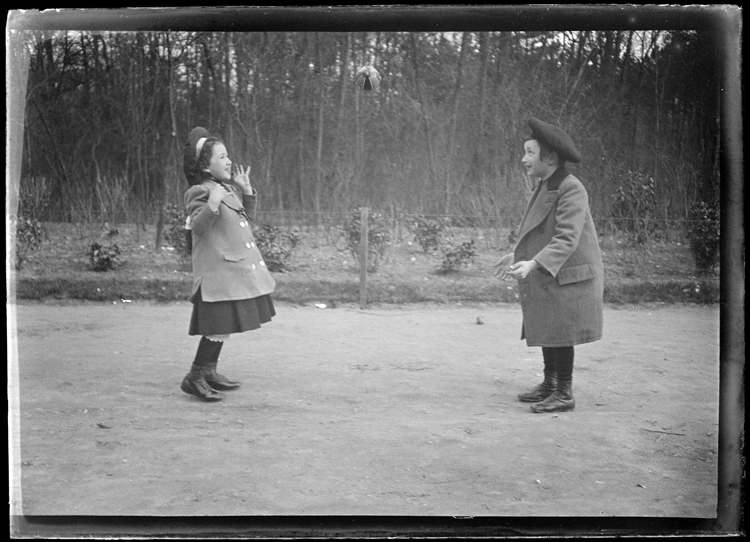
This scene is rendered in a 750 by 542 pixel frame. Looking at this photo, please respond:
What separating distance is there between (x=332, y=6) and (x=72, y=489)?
2.60 metres

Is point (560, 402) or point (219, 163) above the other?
point (219, 163)

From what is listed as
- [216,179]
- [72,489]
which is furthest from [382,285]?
[72,489]

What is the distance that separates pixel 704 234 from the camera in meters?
4.19

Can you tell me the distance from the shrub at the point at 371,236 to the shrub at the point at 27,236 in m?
1.77

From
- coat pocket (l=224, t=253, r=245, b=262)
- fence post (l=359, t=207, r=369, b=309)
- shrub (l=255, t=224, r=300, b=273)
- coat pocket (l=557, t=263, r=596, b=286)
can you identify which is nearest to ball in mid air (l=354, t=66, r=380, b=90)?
fence post (l=359, t=207, r=369, b=309)

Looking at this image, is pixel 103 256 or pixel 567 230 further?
pixel 103 256

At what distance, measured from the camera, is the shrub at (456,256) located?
509 cm

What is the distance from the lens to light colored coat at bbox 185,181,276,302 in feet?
14.2

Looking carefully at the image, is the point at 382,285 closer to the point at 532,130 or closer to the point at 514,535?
the point at 532,130

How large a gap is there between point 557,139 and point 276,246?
1.95 meters

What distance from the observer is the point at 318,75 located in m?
4.46

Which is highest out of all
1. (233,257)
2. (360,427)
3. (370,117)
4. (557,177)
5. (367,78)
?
(367,78)

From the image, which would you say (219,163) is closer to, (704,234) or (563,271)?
(563,271)

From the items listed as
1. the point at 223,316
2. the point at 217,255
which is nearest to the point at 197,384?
the point at 223,316
